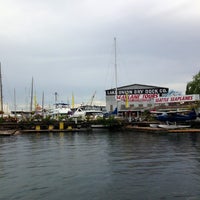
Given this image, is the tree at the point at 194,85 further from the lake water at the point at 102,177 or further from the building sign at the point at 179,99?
the lake water at the point at 102,177

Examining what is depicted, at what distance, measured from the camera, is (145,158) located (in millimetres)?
24672

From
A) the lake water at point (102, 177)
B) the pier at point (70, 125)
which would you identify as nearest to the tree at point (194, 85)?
the pier at point (70, 125)

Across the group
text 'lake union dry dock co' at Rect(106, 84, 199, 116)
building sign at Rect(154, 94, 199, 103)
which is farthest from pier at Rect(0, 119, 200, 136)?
text 'lake union dry dock co' at Rect(106, 84, 199, 116)

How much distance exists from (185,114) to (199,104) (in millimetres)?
5034

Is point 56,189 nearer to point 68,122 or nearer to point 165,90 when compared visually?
point 68,122

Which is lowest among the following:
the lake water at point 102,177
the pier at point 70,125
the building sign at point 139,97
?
the lake water at point 102,177

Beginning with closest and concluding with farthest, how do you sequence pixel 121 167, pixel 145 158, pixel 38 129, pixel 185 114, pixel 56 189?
1. pixel 56 189
2. pixel 121 167
3. pixel 145 158
4. pixel 185 114
5. pixel 38 129

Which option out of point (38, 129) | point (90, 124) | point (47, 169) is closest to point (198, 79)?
point (90, 124)

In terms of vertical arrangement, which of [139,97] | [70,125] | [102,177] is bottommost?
[102,177]

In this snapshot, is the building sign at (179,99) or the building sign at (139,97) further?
the building sign at (139,97)

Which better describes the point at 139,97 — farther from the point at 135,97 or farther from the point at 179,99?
the point at 179,99

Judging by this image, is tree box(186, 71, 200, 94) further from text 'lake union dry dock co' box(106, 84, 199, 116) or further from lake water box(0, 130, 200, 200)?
lake water box(0, 130, 200, 200)

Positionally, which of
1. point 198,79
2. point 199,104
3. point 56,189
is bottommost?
point 56,189

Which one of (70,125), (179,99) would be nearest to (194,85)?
(179,99)
